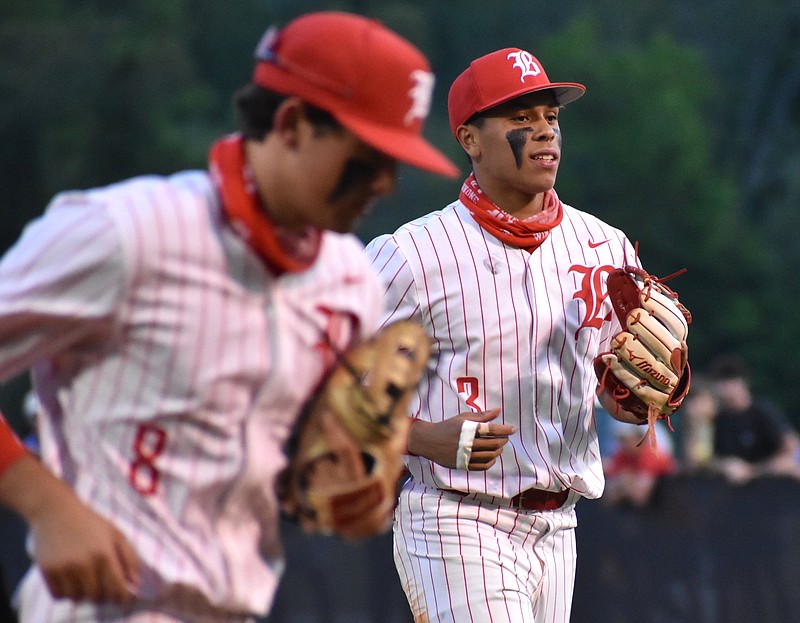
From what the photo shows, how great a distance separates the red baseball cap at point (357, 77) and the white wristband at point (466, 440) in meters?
1.78

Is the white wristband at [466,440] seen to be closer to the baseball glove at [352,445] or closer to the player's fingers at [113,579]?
the baseball glove at [352,445]

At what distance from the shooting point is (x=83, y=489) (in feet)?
10.0

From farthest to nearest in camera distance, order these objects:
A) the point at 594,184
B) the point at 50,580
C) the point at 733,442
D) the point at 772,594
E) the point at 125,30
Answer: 1. the point at 594,184
2. the point at 125,30
3. the point at 733,442
4. the point at 772,594
5. the point at 50,580

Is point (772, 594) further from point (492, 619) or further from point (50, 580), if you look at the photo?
point (50, 580)

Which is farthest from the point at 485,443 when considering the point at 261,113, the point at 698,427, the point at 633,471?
the point at 698,427

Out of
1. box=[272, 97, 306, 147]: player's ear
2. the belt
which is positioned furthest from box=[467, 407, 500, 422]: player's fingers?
box=[272, 97, 306, 147]: player's ear

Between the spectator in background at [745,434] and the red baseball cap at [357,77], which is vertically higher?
the red baseball cap at [357,77]

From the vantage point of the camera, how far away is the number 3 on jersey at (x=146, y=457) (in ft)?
9.89

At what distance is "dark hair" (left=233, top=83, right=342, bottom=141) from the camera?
3.02 metres

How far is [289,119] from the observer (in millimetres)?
3035

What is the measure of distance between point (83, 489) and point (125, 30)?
35.0 m

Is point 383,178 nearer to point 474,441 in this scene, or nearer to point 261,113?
point 261,113

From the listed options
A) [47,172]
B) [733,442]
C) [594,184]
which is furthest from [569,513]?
[594,184]

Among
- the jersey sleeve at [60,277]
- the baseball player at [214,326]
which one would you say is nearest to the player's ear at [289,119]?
the baseball player at [214,326]
